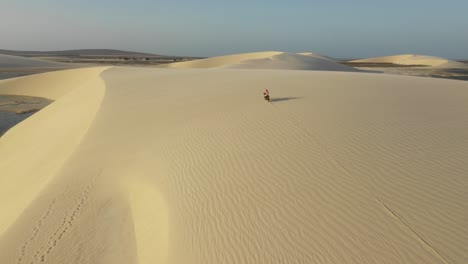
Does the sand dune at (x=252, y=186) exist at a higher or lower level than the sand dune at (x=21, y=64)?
higher

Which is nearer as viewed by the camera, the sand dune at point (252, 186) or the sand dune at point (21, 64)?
the sand dune at point (252, 186)

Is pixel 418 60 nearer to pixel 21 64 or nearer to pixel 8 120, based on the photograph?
pixel 21 64

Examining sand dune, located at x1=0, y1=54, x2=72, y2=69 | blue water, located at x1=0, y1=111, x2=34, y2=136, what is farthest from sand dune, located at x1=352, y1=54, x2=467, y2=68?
blue water, located at x1=0, y1=111, x2=34, y2=136

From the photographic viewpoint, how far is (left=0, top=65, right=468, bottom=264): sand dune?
3881 mm

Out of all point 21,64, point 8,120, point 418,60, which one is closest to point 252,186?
point 8,120

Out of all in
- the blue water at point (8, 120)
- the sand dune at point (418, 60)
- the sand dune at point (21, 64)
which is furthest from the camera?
the sand dune at point (418, 60)

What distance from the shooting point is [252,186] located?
16.6ft

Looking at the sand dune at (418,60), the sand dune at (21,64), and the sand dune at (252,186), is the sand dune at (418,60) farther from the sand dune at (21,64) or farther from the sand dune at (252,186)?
the sand dune at (252,186)

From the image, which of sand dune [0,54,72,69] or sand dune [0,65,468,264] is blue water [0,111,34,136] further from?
sand dune [0,54,72,69]

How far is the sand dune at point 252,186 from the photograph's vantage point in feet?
12.7

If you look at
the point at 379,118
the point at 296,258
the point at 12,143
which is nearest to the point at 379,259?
the point at 296,258

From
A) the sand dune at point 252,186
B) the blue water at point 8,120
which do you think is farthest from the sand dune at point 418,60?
the sand dune at point 252,186

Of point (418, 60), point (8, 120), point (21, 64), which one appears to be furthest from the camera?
point (418, 60)

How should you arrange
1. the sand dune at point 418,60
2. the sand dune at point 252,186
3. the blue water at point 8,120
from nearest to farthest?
the sand dune at point 252,186 < the blue water at point 8,120 < the sand dune at point 418,60
